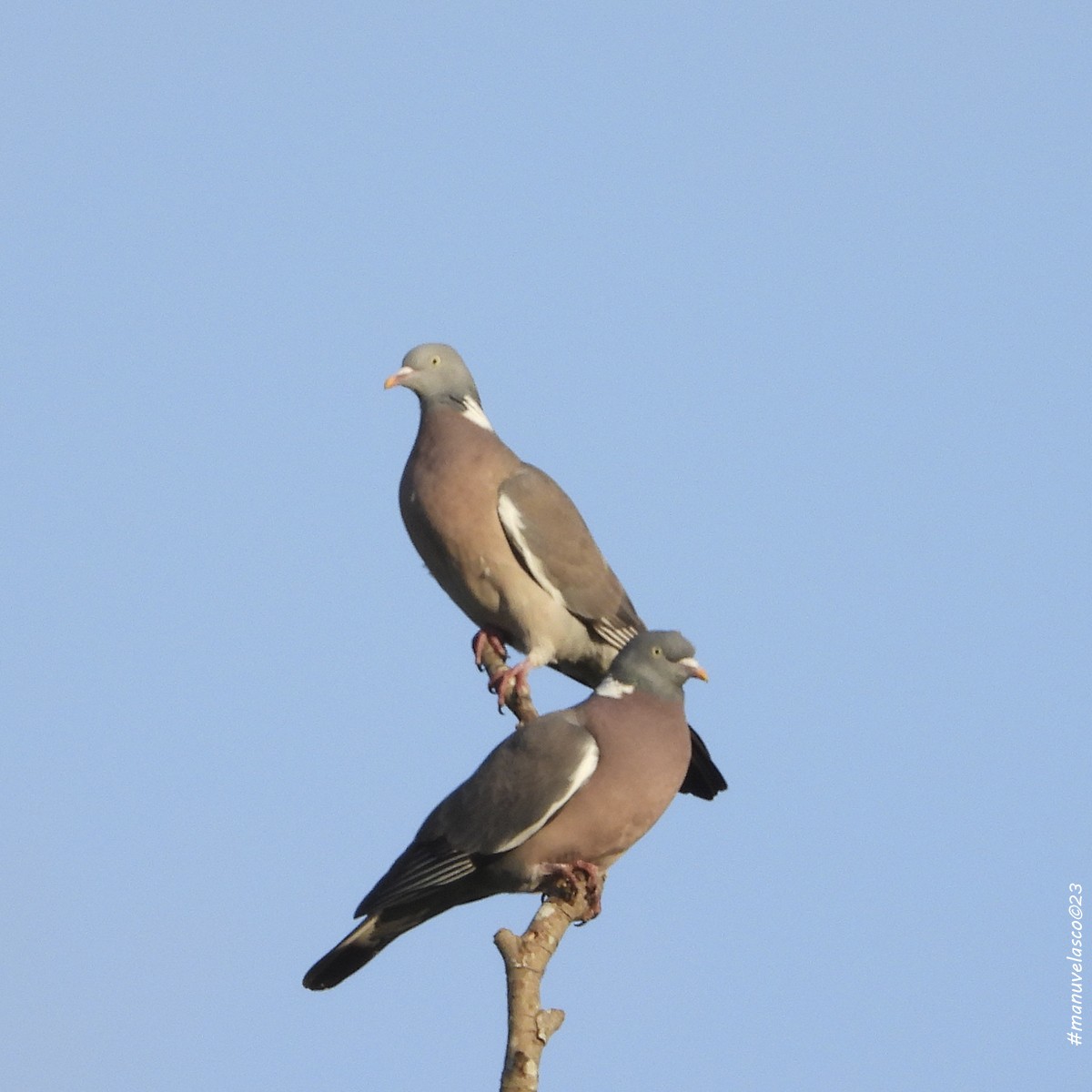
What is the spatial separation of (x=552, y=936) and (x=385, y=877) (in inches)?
36.0

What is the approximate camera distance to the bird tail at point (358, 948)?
536cm

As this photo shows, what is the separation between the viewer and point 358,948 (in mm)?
5414

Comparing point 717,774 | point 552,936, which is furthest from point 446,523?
point 552,936

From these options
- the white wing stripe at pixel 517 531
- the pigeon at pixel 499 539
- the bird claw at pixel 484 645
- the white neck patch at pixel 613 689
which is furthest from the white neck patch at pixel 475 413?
the white neck patch at pixel 613 689

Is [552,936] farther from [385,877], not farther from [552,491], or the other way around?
[552,491]

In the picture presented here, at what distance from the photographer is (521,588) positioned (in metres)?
6.97

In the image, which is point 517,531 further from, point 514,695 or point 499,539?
point 514,695

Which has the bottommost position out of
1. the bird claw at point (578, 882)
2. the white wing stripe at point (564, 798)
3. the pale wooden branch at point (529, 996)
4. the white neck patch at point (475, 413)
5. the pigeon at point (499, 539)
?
the pale wooden branch at point (529, 996)

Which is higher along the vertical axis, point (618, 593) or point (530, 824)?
point (618, 593)

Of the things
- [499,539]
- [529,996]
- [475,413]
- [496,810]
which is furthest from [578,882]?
[475,413]

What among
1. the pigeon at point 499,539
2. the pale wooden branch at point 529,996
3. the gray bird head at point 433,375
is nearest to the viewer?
the pale wooden branch at point 529,996

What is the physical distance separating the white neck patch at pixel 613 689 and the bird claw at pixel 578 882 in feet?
1.85

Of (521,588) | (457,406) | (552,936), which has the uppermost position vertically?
(457,406)

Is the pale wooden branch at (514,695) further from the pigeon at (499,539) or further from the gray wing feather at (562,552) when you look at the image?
the gray wing feather at (562,552)
